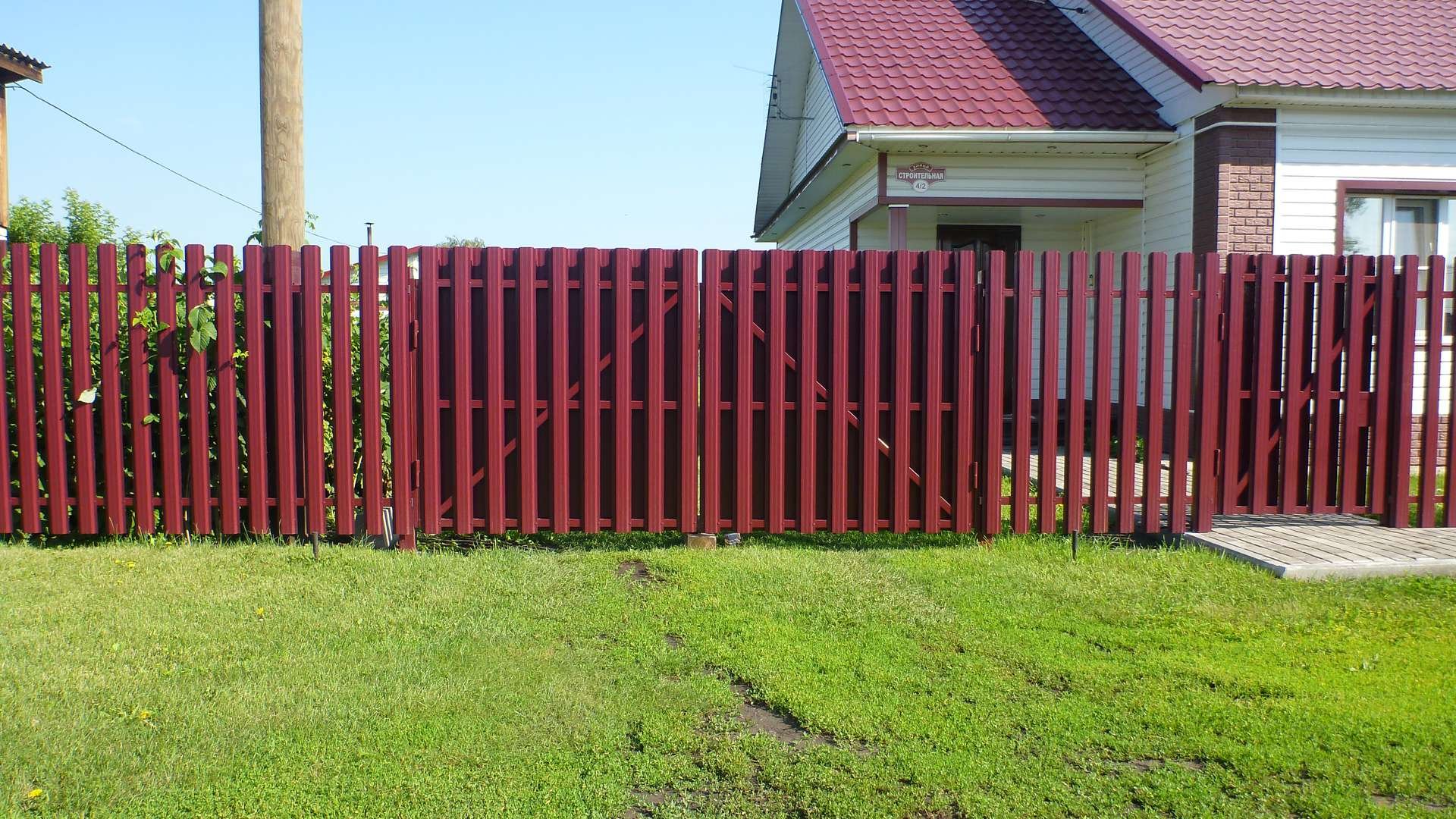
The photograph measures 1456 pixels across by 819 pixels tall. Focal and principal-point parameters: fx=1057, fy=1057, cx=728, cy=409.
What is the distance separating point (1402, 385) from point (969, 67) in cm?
670

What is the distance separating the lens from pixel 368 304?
6230 millimetres

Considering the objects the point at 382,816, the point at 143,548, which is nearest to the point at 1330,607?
the point at 382,816

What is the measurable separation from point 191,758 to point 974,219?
11.0m

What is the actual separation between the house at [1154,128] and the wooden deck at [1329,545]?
366 cm

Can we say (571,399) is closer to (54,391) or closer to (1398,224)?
(54,391)

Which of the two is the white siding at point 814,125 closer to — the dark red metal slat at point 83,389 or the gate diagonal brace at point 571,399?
the gate diagonal brace at point 571,399

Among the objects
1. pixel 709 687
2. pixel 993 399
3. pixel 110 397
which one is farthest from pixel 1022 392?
pixel 110 397

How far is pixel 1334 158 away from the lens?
10.2 metres

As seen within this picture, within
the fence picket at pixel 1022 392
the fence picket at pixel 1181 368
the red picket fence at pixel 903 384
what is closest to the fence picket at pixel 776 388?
the red picket fence at pixel 903 384

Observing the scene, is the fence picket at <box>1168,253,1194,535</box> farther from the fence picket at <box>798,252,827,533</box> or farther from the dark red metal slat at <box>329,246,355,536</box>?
the dark red metal slat at <box>329,246,355,536</box>

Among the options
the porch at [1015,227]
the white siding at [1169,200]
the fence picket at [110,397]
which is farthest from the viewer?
the porch at [1015,227]

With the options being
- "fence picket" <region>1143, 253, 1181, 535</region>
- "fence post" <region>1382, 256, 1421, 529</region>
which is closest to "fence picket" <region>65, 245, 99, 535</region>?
"fence picket" <region>1143, 253, 1181, 535</region>

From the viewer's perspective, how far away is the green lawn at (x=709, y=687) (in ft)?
10.4

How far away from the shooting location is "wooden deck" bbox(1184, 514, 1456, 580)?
574 centimetres
